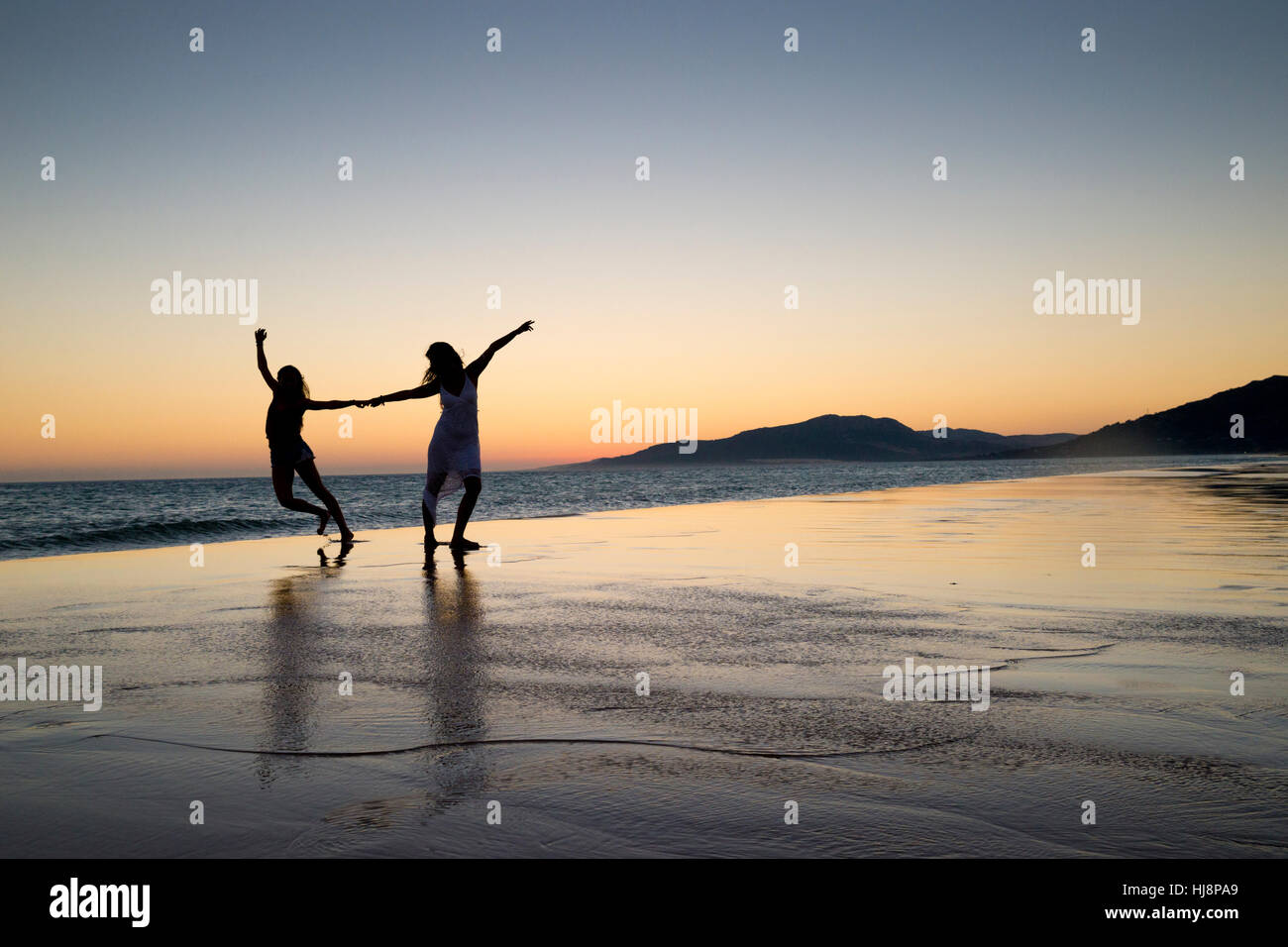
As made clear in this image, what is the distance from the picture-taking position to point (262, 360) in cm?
1032

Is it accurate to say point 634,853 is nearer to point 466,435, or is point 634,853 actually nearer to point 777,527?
point 466,435

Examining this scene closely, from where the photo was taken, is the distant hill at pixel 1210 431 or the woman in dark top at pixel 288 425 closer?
the woman in dark top at pixel 288 425

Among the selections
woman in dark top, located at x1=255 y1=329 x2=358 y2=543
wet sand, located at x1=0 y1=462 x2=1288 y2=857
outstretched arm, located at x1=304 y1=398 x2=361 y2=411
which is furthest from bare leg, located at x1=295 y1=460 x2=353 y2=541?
wet sand, located at x1=0 y1=462 x2=1288 y2=857

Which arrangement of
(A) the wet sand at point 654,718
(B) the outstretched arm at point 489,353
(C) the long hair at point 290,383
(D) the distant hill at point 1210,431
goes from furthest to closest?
(D) the distant hill at point 1210,431 < (C) the long hair at point 290,383 < (B) the outstretched arm at point 489,353 < (A) the wet sand at point 654,718

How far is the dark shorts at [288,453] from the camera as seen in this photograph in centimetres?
1072

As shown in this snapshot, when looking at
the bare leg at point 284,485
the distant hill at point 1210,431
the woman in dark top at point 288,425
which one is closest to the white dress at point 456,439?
the woman in dark top at point 288,425

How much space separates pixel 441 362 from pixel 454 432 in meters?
0.79

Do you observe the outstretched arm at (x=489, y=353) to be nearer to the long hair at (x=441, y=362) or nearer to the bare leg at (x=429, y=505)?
the long hair at (x=441, y=362)

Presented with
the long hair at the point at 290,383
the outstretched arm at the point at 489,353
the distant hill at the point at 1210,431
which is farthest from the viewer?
the distant hill at the point at 1210,431

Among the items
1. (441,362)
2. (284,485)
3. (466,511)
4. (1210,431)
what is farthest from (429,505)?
(1210,431)

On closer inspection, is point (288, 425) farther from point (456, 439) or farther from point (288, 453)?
point (456, 439)

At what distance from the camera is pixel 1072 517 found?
46.5ft
